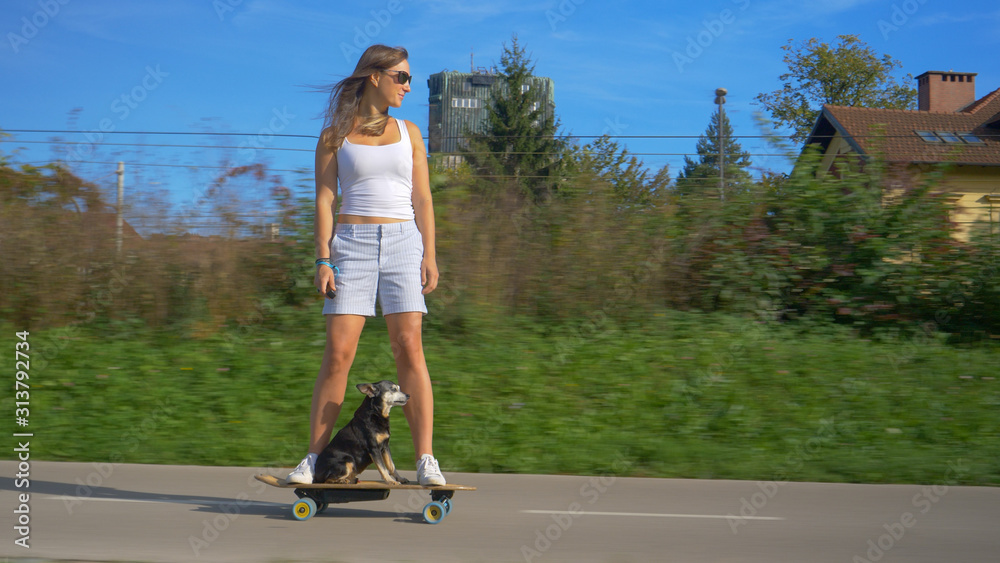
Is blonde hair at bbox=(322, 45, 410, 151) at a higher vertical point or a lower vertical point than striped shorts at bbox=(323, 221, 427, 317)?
higher

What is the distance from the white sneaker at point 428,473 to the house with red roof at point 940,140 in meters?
8.31

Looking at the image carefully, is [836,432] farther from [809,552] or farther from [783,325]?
[783,325]

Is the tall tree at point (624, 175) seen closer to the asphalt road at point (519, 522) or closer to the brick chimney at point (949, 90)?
the asphalt road at point (519, 522)

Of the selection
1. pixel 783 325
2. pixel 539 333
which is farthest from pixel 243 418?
pixel 783 325

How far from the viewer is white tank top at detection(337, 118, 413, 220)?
409cm

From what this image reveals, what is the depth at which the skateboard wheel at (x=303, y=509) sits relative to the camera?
163 inches

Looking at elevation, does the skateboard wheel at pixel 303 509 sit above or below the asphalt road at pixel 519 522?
above

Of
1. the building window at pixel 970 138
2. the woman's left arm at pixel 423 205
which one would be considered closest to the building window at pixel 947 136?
the building window at pixel 970 138

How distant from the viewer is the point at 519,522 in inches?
168

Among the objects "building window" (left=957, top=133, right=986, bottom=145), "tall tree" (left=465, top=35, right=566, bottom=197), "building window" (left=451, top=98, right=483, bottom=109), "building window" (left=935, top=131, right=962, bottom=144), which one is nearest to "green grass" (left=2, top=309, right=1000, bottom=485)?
"tall tree" (left=465, top=35, right=566, bottom=197)

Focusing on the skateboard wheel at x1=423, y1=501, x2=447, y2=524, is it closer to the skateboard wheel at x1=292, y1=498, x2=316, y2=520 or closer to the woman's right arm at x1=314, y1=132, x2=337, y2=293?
the skateboard wheel at x1=292, y1=498, x2=316, y2=520

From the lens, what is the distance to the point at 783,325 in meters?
9.96

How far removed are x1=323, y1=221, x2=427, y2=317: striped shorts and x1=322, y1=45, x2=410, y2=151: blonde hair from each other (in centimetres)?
47

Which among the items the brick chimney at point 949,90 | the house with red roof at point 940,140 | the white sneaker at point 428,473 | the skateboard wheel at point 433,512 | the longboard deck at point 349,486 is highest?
the brick chimney at point 949,90
